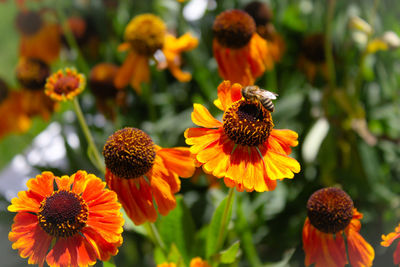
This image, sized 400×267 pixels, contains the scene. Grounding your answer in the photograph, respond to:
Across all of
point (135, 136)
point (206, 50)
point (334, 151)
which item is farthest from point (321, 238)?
point (206, 50)

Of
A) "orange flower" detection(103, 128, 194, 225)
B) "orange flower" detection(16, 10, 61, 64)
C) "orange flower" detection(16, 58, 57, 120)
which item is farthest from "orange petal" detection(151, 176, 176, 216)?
"orange flower" detection(16, 10, 61, 64)

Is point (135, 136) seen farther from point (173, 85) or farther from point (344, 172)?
point (173, 85)

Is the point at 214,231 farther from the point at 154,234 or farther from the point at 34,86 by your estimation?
the point at 34,86

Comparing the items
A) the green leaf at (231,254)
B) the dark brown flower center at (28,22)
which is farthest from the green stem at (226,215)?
the dark brown flower center at (28,22)

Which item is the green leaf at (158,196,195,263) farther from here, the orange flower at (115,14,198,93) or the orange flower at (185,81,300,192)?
the orange flower at (115,14,198,93)

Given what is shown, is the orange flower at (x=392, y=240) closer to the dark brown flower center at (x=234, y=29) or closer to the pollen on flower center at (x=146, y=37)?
the dark brown flower center at (x=234, y=29)

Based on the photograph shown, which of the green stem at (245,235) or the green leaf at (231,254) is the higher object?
the green leaf at (231,254)
